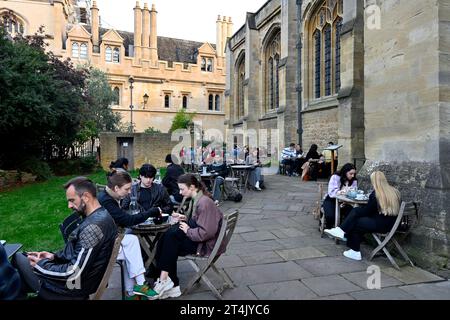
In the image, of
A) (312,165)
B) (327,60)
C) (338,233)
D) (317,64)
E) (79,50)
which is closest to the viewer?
(338,233)

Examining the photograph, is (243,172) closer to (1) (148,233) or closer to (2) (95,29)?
(1) (148,233)

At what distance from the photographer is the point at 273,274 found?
399cm

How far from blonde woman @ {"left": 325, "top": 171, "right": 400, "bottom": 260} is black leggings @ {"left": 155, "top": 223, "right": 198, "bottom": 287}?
2288 millimetres

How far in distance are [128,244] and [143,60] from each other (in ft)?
124

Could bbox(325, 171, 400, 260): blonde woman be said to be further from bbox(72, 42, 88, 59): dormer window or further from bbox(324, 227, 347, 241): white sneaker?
bbox(72, 42, 88, 59): dormer window

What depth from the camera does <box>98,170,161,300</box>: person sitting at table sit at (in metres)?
3.25

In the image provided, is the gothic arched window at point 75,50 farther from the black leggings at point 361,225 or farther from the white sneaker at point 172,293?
the white sneaker at point 172,293

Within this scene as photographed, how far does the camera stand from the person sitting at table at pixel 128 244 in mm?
3250

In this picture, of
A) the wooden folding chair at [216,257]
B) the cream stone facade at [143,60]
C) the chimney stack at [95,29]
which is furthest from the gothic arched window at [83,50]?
the wooden folding chair at [216,257]

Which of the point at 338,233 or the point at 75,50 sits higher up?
the point at 75,50

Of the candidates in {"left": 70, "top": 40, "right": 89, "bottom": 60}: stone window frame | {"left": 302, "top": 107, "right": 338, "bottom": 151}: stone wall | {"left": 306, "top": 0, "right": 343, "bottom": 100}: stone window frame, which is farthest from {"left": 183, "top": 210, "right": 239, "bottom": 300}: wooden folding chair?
{"left": 70, "top": 40, "right": 89, "bottom": 60}: stone window frame

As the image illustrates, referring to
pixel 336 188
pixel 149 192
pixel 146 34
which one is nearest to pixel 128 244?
pixel 149 192

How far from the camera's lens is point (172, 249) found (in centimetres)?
349
